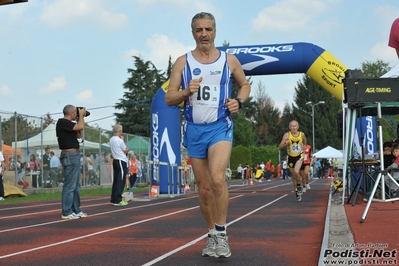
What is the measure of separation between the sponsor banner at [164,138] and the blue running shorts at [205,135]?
14445 mm

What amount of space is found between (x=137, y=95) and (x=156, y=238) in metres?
A: 68.6

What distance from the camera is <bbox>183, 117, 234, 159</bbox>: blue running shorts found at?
6.51 meters

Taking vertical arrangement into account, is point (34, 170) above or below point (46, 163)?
below

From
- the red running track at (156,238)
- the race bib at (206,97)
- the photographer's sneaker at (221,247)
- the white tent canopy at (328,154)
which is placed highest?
the white tent canopy at (328,154)

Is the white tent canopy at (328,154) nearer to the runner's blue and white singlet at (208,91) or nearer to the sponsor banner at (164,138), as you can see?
the sponsor banner at (164,138)

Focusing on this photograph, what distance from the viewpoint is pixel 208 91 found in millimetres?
6539

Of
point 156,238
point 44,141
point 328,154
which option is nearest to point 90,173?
point 44,141

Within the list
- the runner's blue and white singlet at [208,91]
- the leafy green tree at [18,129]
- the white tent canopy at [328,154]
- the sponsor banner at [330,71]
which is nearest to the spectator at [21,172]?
the leafy green tree at [18,129]

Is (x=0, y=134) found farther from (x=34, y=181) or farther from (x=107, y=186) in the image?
(x=107, y=186)

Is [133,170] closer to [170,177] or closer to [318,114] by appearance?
[170,177]

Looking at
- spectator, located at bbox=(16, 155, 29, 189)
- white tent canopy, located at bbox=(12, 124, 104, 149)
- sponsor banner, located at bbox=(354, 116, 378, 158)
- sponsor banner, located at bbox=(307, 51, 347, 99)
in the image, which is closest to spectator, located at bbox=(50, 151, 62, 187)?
white tent canopy, located at bbox=(12, 124, 104, 149)

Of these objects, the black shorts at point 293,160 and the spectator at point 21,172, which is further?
the spectator at point 21,172

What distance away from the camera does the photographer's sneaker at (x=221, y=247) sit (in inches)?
253

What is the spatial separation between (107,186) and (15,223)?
2249 centimetres
